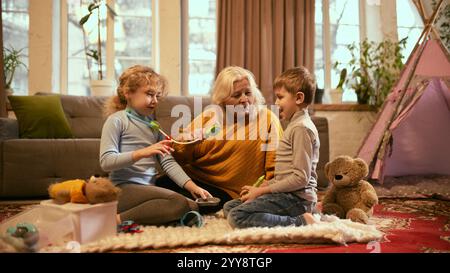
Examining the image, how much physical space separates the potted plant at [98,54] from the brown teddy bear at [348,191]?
85.9 inches

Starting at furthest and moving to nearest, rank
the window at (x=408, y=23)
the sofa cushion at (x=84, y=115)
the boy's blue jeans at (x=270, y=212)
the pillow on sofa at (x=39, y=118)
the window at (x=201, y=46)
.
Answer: the window at (x=408, y=23), the window at (x=201, y=46), the sofa cushion at (x=84, y=115), the pillow on sofa at (x=39, y=118), the boy's blue jeans at (x=270, y=212)

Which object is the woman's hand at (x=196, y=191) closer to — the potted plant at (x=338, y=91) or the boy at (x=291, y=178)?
the boy at (x=291, y=178)

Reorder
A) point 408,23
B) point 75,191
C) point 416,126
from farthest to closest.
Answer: point 408,23 < point 416,126 < point 75,191

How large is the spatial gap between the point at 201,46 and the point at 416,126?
6.24ft

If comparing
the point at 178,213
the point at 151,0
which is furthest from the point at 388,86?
the point at 178,213

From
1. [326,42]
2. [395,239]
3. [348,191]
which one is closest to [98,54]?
[326,42]

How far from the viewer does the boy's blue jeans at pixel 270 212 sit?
1404 millimetres

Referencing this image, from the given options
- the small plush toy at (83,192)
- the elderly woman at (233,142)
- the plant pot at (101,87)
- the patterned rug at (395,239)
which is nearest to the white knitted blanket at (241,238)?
the patterned rug at (395,239)

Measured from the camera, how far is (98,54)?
3441 mm

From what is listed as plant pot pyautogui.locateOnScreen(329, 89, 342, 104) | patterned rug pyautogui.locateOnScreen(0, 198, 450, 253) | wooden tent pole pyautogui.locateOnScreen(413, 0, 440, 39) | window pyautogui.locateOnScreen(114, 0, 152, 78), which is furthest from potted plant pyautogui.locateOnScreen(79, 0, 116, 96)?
wooden tent pole pyautogui.locateOnScreen(413, 0, 440, 39)

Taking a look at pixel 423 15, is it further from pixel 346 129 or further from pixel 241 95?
pixel 241 95

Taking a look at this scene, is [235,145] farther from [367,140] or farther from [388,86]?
[388,86]

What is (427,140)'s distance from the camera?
286 centimetres
